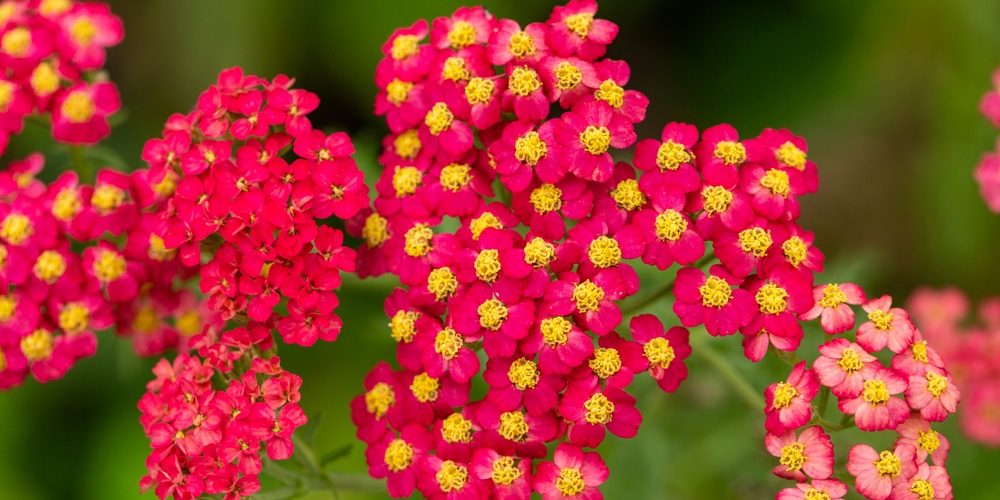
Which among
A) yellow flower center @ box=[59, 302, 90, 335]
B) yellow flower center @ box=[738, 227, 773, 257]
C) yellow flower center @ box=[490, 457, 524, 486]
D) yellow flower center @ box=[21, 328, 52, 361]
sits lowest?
yellow flower center @ box=[21, 328, 52, 361]

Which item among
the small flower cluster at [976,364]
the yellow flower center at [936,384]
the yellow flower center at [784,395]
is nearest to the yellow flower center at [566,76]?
the yellow flower center at [784,395]

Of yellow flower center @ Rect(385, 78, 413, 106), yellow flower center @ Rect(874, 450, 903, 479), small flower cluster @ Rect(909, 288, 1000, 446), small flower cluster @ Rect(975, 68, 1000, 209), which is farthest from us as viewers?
small flower cluster @ Rect(909, 288, 1000, 446)

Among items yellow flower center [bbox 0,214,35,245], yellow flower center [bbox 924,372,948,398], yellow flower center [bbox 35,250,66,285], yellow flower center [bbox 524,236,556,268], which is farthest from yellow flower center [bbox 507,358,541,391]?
yellow flower center [bbox 0,214,35,245]

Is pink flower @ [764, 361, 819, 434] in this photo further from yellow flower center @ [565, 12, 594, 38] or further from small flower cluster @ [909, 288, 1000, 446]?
small flower cluster @ [909, 288, 1000, 446]

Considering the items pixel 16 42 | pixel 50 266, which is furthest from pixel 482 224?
pixel 16 42

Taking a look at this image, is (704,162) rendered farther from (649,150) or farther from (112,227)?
(112,227)

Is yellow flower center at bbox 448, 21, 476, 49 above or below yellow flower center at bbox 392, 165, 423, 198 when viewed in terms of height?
above

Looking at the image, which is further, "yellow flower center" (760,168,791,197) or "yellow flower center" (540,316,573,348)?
"yellow flower center" (760,168,791,197)
